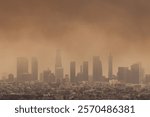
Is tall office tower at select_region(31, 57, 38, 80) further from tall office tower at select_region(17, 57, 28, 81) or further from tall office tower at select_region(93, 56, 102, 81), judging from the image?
tall office tower at select_region(93, 56, 102, 81)

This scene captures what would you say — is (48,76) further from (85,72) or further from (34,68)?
(85,72)

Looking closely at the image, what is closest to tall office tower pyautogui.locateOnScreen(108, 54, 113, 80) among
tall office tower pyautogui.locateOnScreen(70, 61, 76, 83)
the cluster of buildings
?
the cluster of buildings

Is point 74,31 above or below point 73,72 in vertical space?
above

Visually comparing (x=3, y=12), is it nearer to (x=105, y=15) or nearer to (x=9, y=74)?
(x=9, y=74)

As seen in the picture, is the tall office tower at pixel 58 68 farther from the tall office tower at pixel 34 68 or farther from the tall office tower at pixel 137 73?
the tall office tower at pixel 137 73

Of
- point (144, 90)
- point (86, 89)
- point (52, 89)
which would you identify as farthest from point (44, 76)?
point (144, 90)

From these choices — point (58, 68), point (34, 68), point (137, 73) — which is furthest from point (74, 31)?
point (137, 73)

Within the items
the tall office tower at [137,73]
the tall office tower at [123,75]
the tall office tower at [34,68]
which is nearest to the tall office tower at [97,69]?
Answer: the tall office tower at [123,75]
